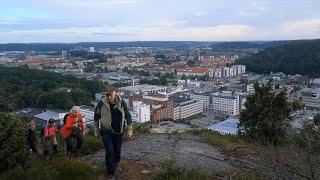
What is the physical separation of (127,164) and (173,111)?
121ft

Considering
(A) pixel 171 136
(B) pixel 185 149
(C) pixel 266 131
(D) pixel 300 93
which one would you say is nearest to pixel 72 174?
(B) pixel 185 149

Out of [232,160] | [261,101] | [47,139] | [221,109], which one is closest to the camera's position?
[232,160]

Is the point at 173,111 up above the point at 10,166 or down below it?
below

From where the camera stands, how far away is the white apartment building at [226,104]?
46.8 m

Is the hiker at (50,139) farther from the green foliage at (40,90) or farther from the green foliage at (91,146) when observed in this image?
the green foliage at (40,90)

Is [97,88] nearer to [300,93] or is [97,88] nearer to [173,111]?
[173,111]

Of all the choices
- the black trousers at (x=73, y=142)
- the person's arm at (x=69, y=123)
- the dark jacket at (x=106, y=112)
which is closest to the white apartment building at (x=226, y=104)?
the black trousers at (x=73, y=142)

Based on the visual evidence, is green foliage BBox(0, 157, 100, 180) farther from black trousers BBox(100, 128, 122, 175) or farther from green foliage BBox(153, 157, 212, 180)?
green foliage BBox(153, 157, 212, 180)

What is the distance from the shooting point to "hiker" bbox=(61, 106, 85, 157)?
6352mm

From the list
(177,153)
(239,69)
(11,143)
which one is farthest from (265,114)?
(239,69)

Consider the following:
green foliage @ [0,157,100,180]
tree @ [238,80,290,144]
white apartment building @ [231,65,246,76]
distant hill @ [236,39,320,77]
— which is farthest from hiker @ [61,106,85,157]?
white apartment building @ [231,65,246,76]

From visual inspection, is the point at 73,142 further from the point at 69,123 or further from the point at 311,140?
the point at 311,140

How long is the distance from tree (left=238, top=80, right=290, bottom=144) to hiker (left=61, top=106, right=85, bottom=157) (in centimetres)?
411

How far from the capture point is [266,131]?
31.6ft
